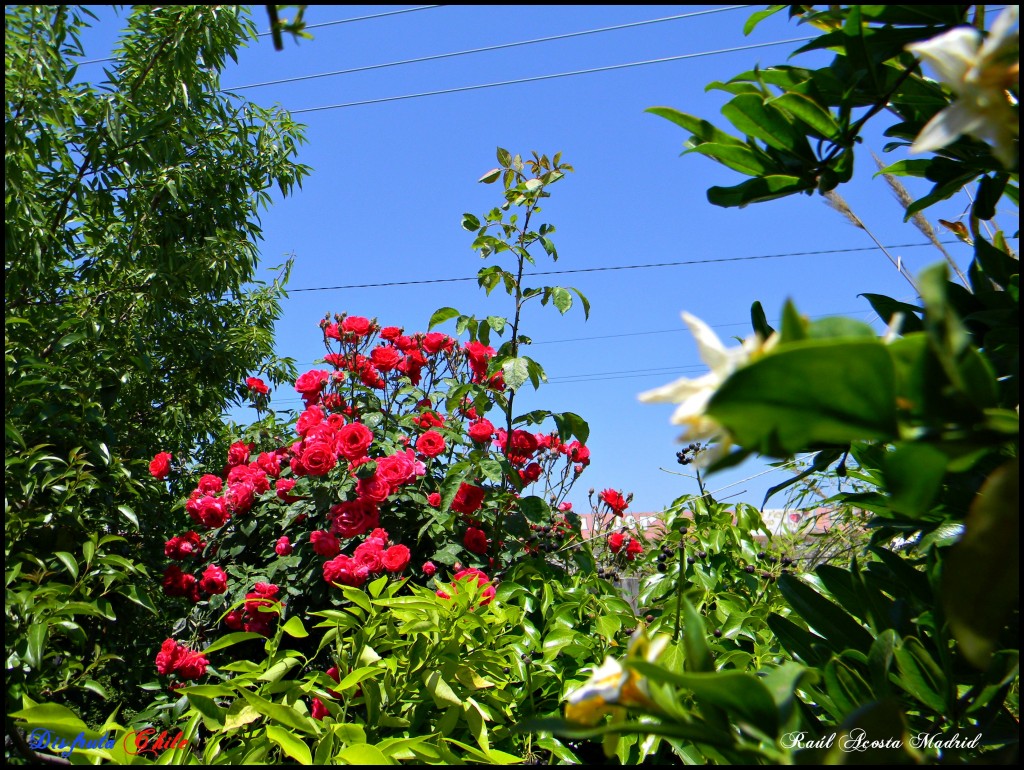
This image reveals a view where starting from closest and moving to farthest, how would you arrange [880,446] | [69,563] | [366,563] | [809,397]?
[809,397] → [880,446] → [69,563] → [366,563]

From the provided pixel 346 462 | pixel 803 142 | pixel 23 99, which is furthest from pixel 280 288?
pixel 803 142

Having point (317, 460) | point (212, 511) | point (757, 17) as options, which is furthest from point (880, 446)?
point (212, 511)

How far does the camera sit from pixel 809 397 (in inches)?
14.0

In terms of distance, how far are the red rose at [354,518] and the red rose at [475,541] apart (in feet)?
0.87

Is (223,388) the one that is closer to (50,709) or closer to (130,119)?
(130,119)

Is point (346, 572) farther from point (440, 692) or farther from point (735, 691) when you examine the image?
point (735, 691)

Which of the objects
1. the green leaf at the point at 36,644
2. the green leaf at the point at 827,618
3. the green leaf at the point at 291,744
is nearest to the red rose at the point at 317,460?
the green leaf at the point at 36,644

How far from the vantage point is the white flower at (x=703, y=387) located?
372 mm

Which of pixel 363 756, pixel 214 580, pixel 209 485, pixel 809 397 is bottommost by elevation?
pixel 363 756

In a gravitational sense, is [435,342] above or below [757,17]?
above

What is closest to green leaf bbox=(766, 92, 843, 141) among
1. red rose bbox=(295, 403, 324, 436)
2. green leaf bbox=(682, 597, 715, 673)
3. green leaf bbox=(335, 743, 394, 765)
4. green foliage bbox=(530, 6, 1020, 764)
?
green foliage bbox=(530, 6, 1020, 764)

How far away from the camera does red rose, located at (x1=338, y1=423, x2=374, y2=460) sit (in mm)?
2023

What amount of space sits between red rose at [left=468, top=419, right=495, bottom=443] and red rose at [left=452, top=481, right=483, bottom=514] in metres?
0.21

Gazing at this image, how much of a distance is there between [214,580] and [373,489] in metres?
0.59
